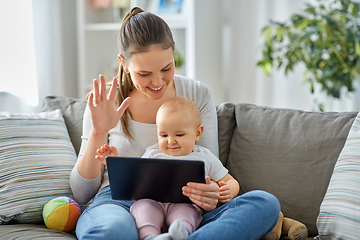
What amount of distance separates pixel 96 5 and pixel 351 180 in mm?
2643

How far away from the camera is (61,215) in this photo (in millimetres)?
1307

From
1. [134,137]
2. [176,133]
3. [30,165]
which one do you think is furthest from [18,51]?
[176,133]

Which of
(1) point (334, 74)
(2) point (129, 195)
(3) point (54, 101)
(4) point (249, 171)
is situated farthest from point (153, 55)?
(1) point (334, 74)

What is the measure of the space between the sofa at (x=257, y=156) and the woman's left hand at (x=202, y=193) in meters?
0.37

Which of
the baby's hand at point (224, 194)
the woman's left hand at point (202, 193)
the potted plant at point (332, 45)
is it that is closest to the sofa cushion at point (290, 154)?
the baby's hand at point (224, 194)

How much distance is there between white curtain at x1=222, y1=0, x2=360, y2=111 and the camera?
120 inches

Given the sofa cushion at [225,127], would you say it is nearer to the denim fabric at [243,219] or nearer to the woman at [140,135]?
the woman at [140,135]

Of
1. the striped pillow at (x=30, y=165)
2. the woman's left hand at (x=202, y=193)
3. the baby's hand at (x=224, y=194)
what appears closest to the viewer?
the woman's left hand at (x=202, y=193)

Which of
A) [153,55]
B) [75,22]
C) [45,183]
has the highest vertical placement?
[75,22]

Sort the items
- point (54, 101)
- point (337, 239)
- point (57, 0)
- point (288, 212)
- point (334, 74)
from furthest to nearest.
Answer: point (57, 0)
point (334, 74)
point (54, 101)
point (288, 212)
point (337, 239)

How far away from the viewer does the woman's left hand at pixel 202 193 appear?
112 cm

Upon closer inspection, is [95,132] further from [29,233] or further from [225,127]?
[225,127]

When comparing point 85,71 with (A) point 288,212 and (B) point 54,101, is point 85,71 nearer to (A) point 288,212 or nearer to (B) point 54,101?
(B) point 54,101

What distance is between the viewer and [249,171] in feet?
4.91
